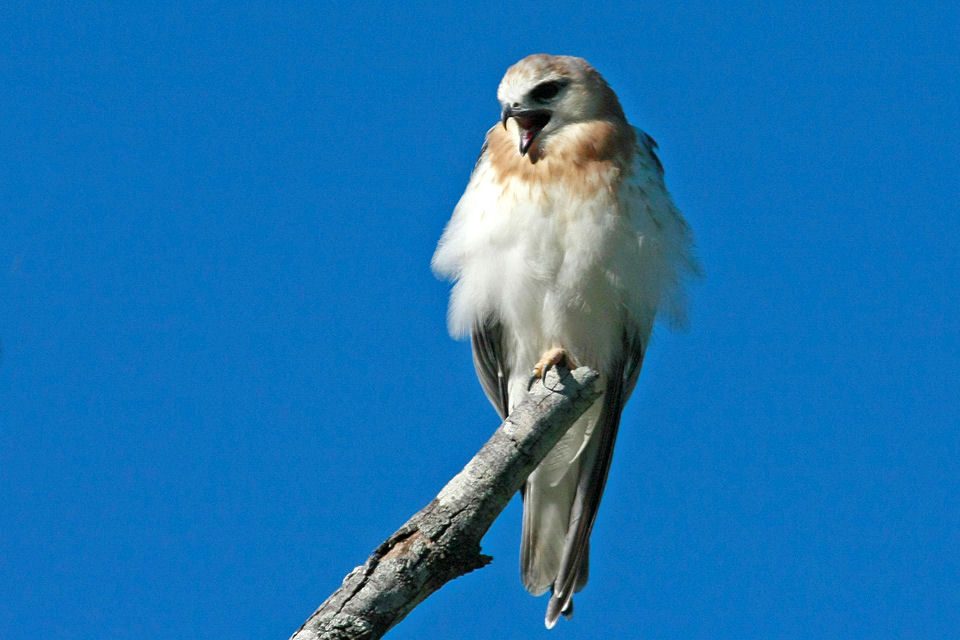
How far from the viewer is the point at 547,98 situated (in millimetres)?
6176

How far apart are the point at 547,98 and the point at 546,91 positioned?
1.5 inches

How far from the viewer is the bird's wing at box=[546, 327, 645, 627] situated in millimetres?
6258

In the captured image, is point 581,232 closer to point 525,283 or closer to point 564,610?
point 525,283

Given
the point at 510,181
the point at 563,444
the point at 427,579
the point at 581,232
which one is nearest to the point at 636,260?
the point at 581,232

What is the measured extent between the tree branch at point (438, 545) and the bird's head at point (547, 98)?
198 cm

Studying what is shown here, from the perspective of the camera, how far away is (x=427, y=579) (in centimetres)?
416

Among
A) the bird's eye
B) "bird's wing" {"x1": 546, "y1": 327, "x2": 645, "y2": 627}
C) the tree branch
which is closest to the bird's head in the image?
the bird's eye

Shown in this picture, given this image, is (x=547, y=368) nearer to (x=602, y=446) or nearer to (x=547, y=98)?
(x=602, y=446)

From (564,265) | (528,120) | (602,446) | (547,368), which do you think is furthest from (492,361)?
(528,120)

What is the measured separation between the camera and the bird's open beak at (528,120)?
6090mm

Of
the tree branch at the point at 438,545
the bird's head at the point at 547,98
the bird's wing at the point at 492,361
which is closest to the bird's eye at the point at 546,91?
the bird's head at the point at 547,98

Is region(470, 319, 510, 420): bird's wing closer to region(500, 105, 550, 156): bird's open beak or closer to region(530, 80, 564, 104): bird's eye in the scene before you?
region(500, 105, 550, 156): bird's open beak

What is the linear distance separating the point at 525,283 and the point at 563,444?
106 centimetres

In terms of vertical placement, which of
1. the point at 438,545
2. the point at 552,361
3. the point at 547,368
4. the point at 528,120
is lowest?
the point at 438,545
